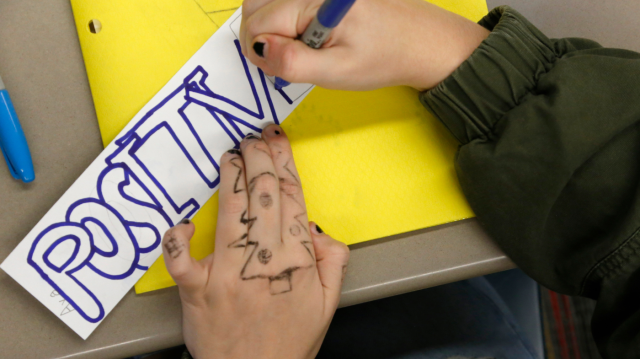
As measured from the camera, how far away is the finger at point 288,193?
1.44ft

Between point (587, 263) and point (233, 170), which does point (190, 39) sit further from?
point (587, 263)

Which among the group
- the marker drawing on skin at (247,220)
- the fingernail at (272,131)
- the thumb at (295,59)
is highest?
the thumb at (295,59)

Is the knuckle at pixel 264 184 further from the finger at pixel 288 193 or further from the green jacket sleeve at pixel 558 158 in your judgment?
the green jacket sleeve at pixel 558 158

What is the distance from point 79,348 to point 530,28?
24.8 inches

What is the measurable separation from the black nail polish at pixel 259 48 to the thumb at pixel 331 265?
21 cm

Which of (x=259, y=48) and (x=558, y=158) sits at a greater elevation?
(x=259, y=48)

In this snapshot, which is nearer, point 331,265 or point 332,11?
point 332,11

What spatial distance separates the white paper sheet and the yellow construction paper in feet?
0.06

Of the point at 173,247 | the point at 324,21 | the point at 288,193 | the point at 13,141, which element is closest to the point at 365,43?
the point at 324,21

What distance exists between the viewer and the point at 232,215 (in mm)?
427

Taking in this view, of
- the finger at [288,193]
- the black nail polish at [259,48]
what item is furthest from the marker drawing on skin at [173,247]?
the black nail polish at [259,48]

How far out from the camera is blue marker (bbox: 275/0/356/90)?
0.33 metres

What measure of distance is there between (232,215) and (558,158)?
1.17 feet

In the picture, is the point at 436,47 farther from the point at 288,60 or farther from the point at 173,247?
the point at 173,247
